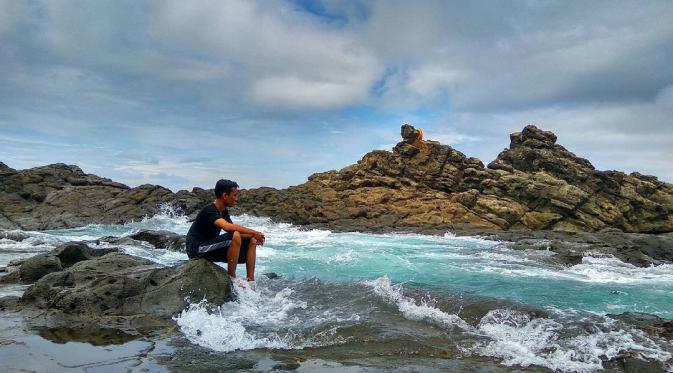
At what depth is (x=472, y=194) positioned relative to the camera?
39375mm

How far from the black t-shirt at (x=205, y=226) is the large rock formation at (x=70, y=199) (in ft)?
85.4

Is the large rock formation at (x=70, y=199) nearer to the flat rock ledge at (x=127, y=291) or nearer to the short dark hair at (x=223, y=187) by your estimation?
the flat rock ledge at (x=127, y=291)

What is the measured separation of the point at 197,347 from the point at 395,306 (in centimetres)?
318

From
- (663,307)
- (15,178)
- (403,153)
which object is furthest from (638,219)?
(15,178)

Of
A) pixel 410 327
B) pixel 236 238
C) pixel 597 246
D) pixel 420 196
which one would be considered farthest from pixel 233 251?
pixel 420 196

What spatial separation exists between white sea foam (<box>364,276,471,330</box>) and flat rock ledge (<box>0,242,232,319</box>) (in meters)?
2.51

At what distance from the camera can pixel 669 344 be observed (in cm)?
595

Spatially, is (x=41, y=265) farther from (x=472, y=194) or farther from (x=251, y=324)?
(x=472, y=194)

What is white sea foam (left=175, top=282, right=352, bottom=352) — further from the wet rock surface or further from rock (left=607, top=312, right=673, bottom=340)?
the wet rock surface

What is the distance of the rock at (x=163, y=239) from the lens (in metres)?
16.1

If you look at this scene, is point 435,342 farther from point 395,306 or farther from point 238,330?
point 238,330

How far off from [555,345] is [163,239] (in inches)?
540

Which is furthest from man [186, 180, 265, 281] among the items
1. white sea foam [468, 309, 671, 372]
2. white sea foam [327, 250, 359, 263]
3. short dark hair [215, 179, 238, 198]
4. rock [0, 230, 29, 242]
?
rock [0, 230, 29, 242]

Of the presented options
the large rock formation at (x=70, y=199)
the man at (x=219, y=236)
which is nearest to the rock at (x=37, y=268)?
the man at (x=219, y=236)
